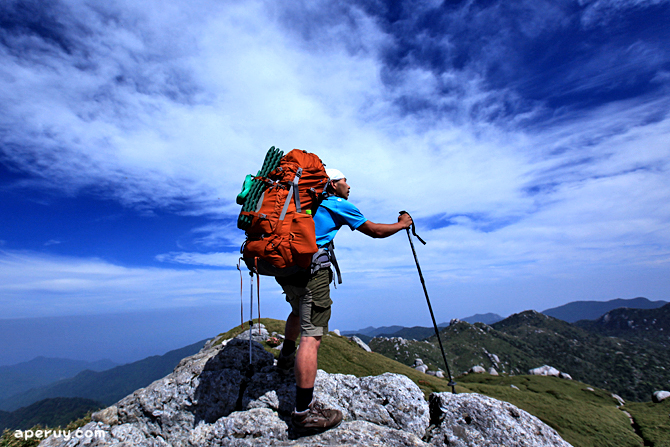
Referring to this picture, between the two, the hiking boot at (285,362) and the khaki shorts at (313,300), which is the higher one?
the khaki shorts at (313,300)

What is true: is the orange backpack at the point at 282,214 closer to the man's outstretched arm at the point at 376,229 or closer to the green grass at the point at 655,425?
the man's outstretched arm at the point at 376,229

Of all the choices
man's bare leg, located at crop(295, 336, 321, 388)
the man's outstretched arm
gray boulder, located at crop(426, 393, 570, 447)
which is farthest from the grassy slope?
the man's outstretched arm

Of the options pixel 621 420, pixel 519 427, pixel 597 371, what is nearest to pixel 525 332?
pixel 597 371

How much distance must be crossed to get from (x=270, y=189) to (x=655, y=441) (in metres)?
17.8

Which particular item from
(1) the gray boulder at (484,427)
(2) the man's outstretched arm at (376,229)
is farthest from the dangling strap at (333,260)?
Answer: (1) the gray boulder at (484,427)

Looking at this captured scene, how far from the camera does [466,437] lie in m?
6.26

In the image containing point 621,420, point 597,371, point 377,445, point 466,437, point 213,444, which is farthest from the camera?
point 597,371

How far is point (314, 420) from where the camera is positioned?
604 centimetres

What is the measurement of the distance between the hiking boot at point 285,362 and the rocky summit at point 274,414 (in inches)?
7.2

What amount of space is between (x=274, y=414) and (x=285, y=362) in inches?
54.3

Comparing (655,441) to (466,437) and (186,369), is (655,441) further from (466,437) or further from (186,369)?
(186,369)

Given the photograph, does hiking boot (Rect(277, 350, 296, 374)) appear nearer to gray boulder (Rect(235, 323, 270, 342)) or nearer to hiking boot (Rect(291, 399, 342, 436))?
hiking boot (Rect(291, 399, 342, 436))

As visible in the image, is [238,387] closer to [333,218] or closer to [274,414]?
[274,414]

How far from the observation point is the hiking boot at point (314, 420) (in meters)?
5.96
